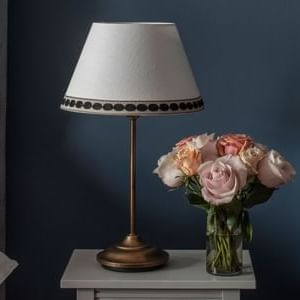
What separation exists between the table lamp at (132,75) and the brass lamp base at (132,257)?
1.15ft

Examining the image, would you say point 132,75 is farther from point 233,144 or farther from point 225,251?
point 225,251

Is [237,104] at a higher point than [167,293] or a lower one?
higher

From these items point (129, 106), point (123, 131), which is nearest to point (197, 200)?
point (129, 106)

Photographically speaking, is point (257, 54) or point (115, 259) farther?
point (257, 54)

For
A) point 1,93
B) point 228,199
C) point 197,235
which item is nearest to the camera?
point 228,199

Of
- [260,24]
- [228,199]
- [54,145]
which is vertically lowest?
[228,199]

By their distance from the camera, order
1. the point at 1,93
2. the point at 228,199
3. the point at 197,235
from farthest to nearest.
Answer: the point at 197,235, the point at 1,93, the point at 228,199

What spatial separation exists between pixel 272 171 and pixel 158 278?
0.37 m

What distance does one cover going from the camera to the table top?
1.98 meters

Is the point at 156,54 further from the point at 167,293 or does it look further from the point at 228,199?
the point at 167,293

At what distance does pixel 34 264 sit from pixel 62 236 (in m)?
0.11

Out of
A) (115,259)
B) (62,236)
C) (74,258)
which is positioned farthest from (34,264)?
(115,259)

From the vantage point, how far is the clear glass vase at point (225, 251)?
2.00 metres

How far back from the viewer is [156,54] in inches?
75.5
